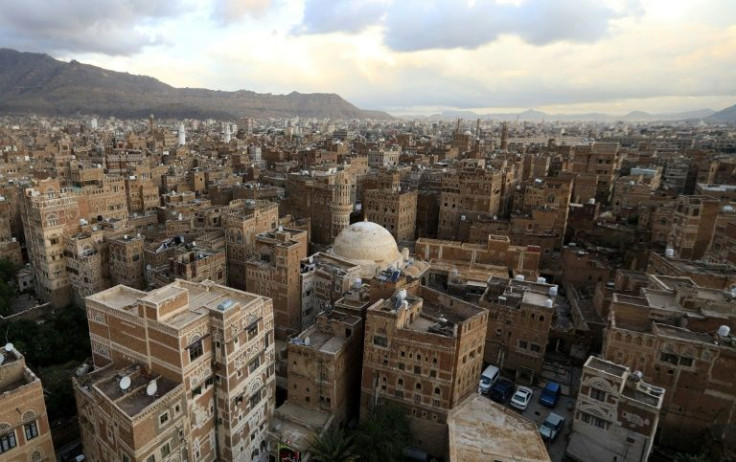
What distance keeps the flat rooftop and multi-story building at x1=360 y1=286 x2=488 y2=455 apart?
1.73m

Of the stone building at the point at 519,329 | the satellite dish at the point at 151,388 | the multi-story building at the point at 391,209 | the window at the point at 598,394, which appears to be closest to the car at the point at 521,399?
the stone building at the point at 519,329

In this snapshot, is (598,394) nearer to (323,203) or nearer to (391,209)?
(391,209)

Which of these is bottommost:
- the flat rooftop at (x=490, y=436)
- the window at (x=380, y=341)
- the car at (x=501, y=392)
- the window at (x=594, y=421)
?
the car at (x=501, y=392)

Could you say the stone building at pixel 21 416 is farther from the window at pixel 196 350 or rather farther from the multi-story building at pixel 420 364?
the multi-story building at pixel 420 364

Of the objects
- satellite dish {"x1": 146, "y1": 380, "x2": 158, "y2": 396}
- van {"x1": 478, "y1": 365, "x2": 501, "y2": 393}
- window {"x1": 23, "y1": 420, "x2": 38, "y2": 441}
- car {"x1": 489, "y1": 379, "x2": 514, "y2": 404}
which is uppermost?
satellite dish {"x1": 146, "y1": 380, "x2": 158, "y2": 396}

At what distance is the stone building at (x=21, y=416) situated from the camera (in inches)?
Result: 1125

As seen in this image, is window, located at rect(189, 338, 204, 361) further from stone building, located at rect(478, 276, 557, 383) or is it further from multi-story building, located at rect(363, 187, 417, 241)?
multi-story building, located at rect(363, 187, 417, 241)

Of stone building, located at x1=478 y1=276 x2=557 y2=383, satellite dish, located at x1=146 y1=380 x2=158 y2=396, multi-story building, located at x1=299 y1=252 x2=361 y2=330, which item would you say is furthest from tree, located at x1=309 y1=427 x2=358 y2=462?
multi-story building, located at x1=299 y1=252 x2=361 y2=330

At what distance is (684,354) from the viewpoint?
3797cm

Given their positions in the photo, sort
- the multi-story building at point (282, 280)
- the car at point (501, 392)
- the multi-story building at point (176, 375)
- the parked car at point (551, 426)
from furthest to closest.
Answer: the multi-story building at point (282, 280) < the car at point (501, 392) < the parked car at point (551, 426) < the multi-story building at point (176, 375)

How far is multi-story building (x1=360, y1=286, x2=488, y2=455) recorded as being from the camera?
37688mm

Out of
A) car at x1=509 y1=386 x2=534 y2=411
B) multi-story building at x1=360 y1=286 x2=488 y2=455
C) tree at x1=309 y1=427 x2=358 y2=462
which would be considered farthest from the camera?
car at x1=509 y1=386 x2=534 y2=411

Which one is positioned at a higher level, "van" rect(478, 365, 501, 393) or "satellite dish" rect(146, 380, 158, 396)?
"satellite dish" rect(146, 380, 158, 396)

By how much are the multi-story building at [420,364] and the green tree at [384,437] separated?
1878 mm
